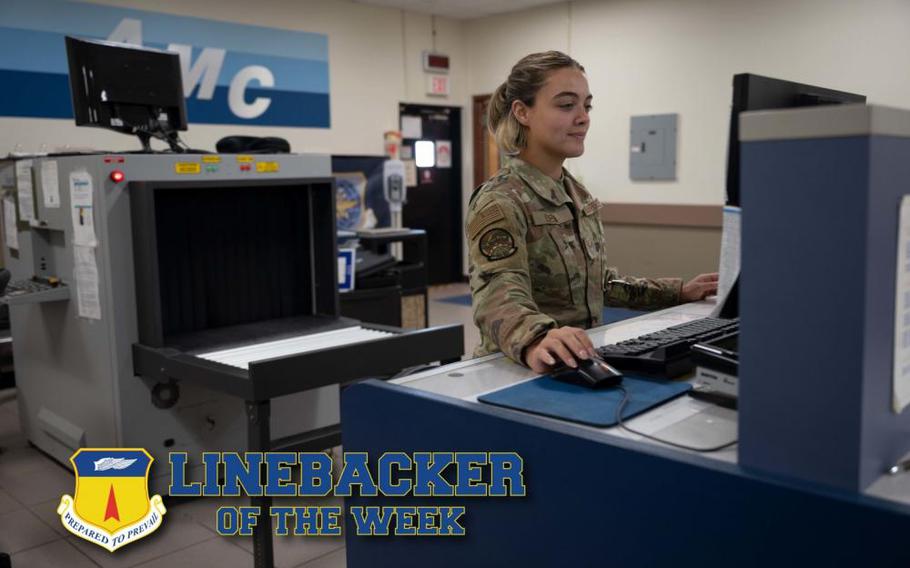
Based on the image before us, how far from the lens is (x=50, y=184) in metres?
2.90

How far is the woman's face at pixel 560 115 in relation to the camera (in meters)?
1.72

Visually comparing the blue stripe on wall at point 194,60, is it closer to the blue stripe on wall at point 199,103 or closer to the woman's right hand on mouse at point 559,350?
the blue stripe on wall at point 199,103

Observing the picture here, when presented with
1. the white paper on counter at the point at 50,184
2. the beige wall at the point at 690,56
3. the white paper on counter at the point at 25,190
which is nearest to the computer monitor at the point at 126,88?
the white paper on counter at the point at 50,184

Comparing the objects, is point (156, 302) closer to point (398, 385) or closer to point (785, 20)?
point (398, 385)

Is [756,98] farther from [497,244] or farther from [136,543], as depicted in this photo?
[136,543]

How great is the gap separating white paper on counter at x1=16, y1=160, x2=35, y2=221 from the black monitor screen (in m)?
0.40

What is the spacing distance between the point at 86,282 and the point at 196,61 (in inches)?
152

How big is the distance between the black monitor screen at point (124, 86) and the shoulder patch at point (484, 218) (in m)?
1.84

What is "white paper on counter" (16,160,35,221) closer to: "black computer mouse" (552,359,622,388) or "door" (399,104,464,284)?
"black computer mouse" (552,359,622,388)

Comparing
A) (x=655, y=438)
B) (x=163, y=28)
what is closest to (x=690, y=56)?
(x=163, y=28)

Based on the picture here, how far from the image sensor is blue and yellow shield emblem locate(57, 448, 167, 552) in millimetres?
2514

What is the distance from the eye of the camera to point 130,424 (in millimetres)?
2715

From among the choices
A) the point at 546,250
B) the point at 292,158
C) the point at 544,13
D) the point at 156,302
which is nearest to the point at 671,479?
the point at 546,250

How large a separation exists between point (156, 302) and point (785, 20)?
517cm
